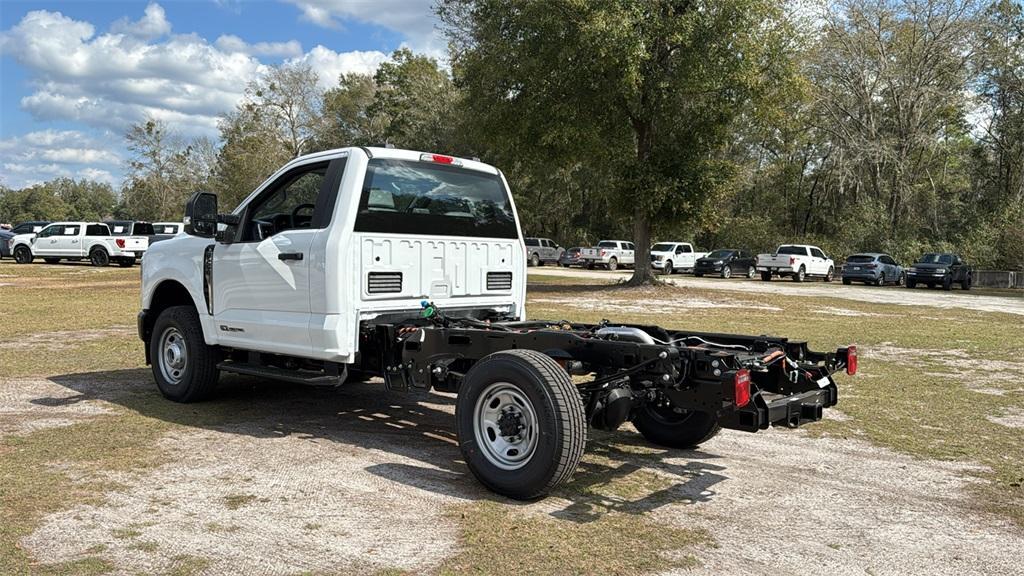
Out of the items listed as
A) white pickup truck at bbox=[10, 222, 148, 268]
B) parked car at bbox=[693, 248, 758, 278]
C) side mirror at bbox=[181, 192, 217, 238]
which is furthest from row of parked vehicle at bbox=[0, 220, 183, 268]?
side mirror at bbox=[181, 192, 217, 238]

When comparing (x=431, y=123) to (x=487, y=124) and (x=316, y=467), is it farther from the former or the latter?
(x=316, y=467)

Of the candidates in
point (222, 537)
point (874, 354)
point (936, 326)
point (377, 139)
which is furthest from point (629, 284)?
point (377, 139)

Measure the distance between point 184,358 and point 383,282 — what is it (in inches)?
97.3

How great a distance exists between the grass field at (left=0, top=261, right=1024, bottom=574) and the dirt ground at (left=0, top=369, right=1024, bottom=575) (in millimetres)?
32

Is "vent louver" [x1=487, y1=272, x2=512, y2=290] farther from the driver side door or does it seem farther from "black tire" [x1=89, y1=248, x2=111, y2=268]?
"black tire" [x1=89, y1=248, x2=111, y2=268]

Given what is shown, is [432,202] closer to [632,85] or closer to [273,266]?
[273,266]

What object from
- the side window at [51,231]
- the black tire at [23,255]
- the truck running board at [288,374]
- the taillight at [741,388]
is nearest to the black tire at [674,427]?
the taillight at [741,388]

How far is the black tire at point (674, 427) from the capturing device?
20.1ft

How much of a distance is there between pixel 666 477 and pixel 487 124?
74.7ft

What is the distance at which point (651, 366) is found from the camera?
4.99m

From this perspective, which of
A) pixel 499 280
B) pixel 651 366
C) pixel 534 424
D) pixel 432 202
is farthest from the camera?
pixel 499 280

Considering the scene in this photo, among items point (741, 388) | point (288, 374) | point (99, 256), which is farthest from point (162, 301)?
point (99, 256)

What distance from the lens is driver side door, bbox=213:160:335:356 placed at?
639 cm

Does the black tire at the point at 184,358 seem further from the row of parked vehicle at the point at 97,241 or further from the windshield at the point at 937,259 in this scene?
the windshield at the point at 937,259
